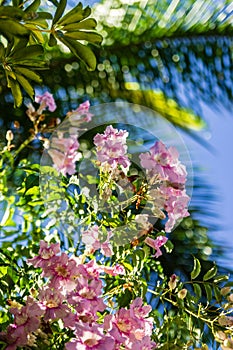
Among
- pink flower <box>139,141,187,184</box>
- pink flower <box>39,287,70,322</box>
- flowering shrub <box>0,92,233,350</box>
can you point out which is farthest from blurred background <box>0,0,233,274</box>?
pink flower <box>39,287,70,322</box>

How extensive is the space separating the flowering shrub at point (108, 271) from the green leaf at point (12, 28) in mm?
404

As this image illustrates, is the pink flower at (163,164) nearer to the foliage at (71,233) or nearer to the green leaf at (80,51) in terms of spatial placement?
the foliage at (71,233)

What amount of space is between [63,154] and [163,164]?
0.20 meters

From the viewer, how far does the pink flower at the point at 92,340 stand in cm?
86

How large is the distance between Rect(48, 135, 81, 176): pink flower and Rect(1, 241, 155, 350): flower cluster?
0.62ft

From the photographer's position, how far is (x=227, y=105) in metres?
3.25

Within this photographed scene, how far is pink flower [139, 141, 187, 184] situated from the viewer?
1.04 metres

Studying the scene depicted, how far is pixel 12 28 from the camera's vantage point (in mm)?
667

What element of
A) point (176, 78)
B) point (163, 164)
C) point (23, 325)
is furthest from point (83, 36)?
point (176, 78)

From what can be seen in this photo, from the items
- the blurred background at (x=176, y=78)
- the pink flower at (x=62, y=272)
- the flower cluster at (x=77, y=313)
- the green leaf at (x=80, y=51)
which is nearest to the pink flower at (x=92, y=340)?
the flower cluster at (x=77, y=313)

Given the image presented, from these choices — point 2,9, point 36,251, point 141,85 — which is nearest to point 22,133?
point 141,85

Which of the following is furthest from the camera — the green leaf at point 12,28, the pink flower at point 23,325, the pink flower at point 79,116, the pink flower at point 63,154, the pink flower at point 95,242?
the pink flower at point 79,116

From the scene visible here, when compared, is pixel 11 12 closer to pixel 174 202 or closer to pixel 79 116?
pixel 174 202

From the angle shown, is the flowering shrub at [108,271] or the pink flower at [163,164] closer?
the flowering shrub at [108,271]
